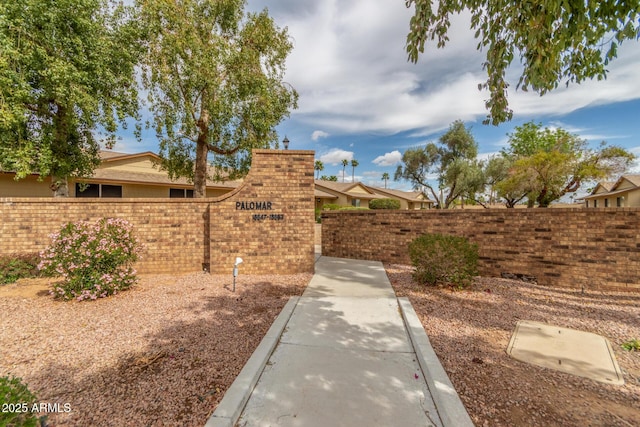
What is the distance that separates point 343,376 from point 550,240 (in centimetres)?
675

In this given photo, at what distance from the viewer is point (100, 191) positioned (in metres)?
16.1

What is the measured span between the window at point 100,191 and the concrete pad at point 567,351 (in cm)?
1998

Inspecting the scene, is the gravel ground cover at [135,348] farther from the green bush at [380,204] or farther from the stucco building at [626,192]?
the stucco building at [626,192]

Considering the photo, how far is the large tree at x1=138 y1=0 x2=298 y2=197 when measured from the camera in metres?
10.8

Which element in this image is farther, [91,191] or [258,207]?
[91,191]

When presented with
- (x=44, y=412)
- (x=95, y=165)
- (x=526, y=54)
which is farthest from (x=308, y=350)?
(x=95, y=165)

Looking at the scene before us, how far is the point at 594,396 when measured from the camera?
8.93 ft

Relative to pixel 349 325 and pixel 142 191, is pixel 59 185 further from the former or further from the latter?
pixel 349 325

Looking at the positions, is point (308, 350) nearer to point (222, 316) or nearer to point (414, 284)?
point (222, 316)

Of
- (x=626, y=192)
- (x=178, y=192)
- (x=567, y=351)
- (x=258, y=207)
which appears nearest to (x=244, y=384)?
(x=567, y=351)

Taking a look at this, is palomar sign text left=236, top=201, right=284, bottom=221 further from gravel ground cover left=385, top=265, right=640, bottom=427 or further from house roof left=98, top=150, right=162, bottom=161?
house roof left=98, top=150, right=162, bottom=161

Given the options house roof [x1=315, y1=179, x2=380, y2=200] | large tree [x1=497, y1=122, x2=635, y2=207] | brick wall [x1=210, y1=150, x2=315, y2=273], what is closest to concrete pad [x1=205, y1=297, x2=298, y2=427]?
brick wall [x1=210, y1=150, x2=315, y2=273]

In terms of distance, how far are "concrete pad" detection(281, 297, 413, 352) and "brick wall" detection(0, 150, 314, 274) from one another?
2.30m

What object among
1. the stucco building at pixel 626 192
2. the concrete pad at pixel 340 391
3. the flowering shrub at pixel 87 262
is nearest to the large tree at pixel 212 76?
the flowering shrub at pixel 87 262
